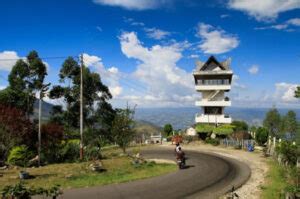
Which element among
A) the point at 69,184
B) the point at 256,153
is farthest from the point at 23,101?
the point at 256,153

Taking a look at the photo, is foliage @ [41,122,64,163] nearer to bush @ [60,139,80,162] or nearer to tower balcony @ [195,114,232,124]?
bush @ [60,139,80,162]

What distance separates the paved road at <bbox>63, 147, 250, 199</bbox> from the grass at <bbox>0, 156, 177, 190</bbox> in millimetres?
1134

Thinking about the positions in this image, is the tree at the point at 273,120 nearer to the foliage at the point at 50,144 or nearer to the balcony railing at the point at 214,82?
the balcony railing at the point at 214,82

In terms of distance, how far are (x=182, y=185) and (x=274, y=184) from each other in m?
5.99

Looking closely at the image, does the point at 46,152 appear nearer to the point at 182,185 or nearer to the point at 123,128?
the point at 123,128

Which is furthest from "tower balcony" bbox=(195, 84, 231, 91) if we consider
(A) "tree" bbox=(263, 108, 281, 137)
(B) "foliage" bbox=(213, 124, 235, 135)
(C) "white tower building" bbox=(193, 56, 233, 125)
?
(A) "tree" bbox=(263, 108, 281, 137)

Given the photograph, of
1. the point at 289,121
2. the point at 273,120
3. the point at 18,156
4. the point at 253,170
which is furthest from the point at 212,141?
the point at 273,120

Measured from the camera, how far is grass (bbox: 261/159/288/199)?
18.8 m

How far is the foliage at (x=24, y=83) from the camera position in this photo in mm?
44188

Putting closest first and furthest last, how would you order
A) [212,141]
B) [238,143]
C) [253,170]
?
[253,170] < [238,143] < [212,141]

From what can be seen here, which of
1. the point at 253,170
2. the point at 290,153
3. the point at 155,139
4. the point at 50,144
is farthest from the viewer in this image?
the point at 155,139

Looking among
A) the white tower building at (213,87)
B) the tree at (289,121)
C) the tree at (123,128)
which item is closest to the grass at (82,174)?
the tree at (123,128)

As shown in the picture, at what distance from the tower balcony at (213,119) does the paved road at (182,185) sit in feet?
93.9

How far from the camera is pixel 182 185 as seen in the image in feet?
68.7
